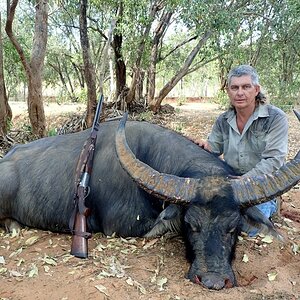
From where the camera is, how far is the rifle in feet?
13.8

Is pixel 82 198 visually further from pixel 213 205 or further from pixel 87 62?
pixel 87 62

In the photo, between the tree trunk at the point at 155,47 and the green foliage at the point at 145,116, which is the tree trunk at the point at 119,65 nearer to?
the green foliage at the point at 145,116

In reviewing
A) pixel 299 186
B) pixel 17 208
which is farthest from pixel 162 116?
pixel 17 208

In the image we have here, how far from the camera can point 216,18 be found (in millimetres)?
12133

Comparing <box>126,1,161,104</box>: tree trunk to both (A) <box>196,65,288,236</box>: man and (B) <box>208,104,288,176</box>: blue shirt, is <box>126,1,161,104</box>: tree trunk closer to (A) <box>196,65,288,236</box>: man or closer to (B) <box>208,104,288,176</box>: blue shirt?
(B) <box>208,104,288,176</box>: blue shirt

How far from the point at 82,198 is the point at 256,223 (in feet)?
5.68

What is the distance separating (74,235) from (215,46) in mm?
13710

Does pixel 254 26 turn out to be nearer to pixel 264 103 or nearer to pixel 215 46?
pixel 215 46

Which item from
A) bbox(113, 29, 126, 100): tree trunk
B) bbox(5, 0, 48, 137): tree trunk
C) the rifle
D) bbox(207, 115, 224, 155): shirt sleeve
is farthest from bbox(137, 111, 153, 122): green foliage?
the rifle

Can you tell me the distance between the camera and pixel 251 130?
4941 mm

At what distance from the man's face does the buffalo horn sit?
138 cm

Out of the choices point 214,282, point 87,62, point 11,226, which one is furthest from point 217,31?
point 214,282

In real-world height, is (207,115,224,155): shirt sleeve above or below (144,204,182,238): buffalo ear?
above

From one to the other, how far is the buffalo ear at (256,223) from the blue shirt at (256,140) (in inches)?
21.1
